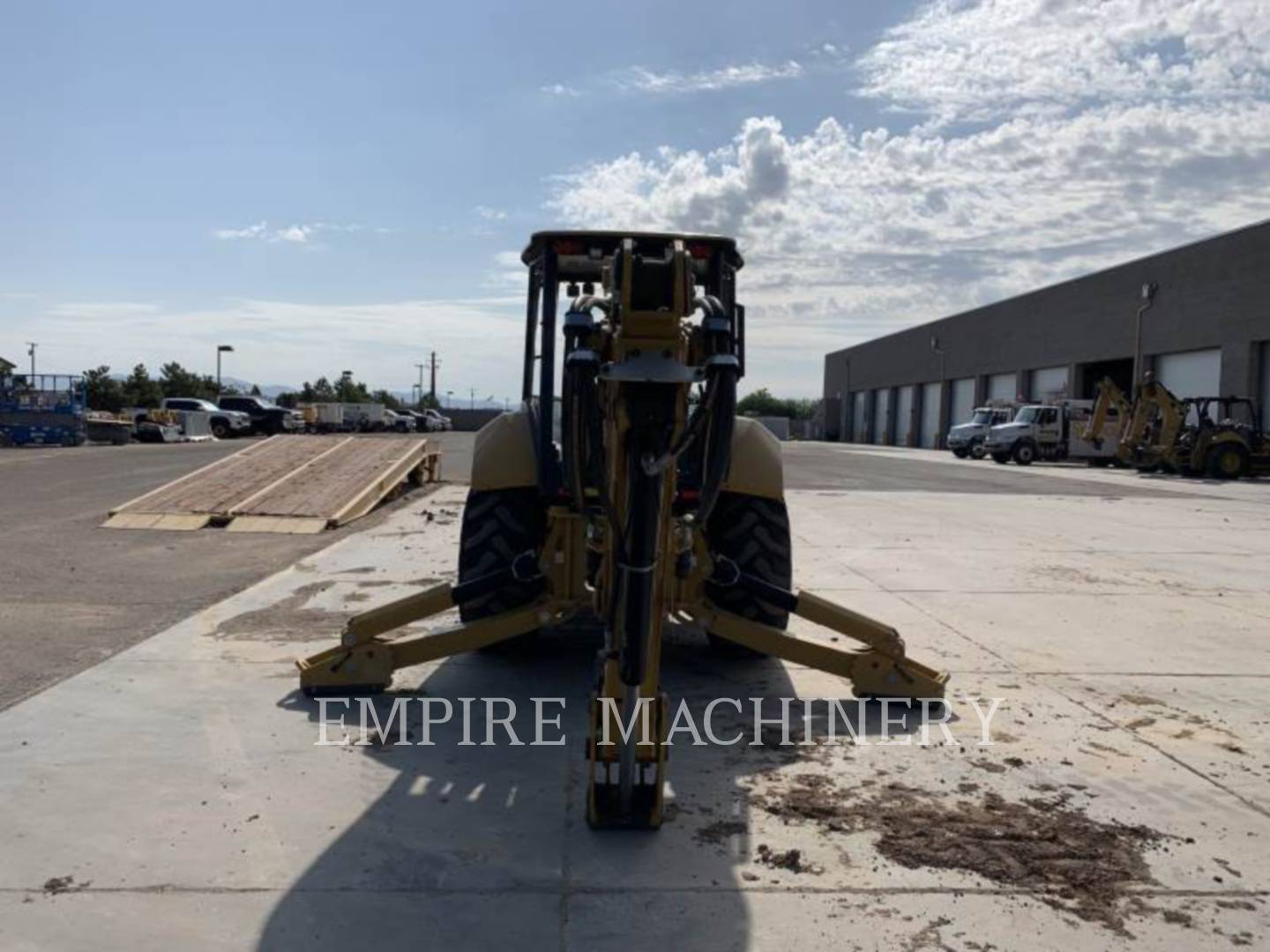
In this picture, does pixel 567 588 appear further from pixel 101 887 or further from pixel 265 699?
pixel 101 887

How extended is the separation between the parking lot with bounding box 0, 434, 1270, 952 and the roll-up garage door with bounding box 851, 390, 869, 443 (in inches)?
2967

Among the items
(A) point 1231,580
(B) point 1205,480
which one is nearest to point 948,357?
(B) point 1205,480

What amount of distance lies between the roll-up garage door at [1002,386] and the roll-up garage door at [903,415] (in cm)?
1205

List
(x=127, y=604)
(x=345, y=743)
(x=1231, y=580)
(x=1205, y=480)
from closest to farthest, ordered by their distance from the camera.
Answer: (x=345, y=743) < (x=127, y=604) < (x=1231, y=580) < (x=1205, y=480)

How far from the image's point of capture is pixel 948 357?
65.1 meters

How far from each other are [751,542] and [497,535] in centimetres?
151

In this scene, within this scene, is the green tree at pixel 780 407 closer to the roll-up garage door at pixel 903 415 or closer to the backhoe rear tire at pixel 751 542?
the roll-up garage door at pixel 903 415

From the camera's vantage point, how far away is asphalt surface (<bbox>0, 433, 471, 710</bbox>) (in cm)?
706

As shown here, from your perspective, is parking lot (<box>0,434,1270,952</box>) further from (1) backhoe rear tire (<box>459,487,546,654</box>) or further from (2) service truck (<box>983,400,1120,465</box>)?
(2) service truck (<box>983,400,1120,465</box>)

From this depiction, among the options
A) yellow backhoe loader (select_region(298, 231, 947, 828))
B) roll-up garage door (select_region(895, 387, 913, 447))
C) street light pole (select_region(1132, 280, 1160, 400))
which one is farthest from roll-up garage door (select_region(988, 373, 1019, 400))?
yellow backhoe loader (select_region(298, 231, 947, 828))

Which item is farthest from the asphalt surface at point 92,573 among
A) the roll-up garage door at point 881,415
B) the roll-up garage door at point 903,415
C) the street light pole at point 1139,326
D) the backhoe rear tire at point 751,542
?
the roll-up garage door at point 881,415

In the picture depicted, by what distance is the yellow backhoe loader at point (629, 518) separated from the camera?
13.2ft

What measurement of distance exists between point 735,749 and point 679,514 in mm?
1236

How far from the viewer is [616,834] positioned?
4.28 metres
